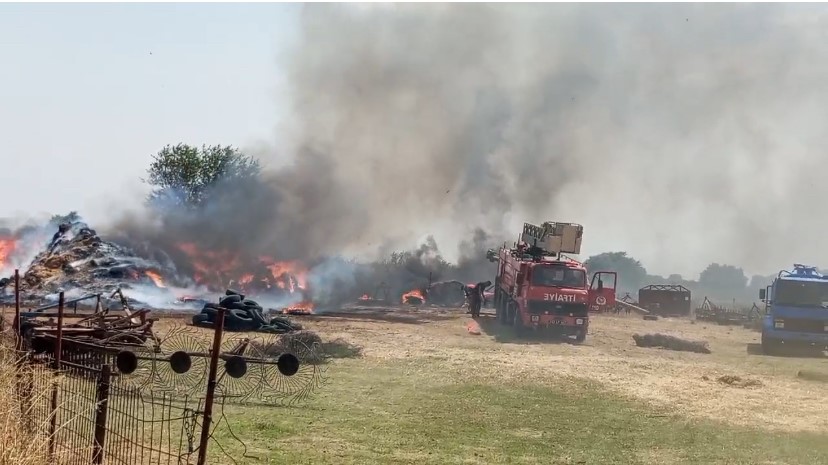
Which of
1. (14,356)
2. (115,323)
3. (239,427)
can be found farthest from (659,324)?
(14,356)

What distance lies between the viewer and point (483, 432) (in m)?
12.4

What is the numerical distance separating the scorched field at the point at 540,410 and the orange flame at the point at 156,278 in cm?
1350

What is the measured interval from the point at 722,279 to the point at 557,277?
6652 centimetres

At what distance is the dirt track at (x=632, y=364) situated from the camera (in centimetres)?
1547

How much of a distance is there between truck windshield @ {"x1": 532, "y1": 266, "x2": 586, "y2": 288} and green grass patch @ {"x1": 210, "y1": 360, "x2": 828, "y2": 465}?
34.9 feet

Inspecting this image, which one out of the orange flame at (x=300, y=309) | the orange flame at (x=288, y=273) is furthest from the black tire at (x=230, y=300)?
the orange flame at (x=288, y=273)

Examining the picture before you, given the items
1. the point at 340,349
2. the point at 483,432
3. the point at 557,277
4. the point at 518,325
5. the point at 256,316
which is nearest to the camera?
the point at 483,432

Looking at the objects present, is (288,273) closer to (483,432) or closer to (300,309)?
(300,309)

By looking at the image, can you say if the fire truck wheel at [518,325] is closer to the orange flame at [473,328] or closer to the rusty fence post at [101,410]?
the orange flame at [473,328]

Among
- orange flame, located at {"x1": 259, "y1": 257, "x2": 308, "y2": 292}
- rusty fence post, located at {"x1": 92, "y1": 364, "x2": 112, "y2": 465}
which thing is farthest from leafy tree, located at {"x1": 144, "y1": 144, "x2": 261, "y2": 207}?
rusty fence post, located at {"x1": 92, "y1": 364, "x2": 112, "y2": 465}

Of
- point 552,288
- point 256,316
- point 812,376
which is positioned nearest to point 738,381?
point 812,376

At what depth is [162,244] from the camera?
38.1 meters

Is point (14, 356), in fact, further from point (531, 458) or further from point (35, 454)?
point (531, 458)

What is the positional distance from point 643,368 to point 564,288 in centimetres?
→ 667
